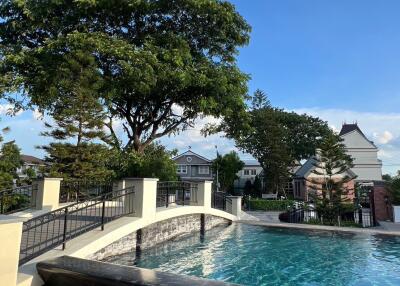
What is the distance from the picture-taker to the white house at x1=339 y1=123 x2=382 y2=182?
44.5 meters

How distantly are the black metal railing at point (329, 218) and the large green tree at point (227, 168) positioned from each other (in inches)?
980

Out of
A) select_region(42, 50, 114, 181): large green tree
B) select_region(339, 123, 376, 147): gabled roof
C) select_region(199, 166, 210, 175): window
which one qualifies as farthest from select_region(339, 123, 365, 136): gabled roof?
select_region(42, 50, 114, 181): large green tree

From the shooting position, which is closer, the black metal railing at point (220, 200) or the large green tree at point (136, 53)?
the large green tree at point (136, 53)

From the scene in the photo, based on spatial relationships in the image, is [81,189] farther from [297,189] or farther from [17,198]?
[297,189]

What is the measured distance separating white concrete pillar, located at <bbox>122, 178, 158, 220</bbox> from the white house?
40.4 m

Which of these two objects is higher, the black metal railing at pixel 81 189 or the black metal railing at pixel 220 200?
the black metal railing at pixel 81 189

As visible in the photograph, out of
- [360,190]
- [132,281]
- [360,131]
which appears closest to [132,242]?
[132,281]

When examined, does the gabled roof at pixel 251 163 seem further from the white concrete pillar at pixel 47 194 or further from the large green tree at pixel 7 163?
the white concrete pillar at pixel 47 194

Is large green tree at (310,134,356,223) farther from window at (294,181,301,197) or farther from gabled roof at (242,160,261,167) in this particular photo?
gabled roof at (242,160,261,167)

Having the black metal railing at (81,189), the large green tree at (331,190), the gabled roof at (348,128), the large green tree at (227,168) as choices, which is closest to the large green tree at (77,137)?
the black metal railing at (81,189)

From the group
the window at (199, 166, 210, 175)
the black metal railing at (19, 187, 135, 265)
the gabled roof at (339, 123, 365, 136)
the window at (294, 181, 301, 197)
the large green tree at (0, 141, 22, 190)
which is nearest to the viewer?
the black metal railing at (19, 187, 135, 265)

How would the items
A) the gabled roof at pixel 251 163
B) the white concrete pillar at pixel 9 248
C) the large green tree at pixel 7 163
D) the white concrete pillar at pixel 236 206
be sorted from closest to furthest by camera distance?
1. the white concrete pillar at pixel 9 248
2. the large green tree at pixel 7 163
3. the white concrete pillar at pixel 236 206
4. the gabled roof at pixel 251 163

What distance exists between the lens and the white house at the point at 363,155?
146ft

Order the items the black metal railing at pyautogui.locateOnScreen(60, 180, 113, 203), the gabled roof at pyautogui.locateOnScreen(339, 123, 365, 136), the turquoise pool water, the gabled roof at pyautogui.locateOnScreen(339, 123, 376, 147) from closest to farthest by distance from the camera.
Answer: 1. the turquoise pool water
2. the black metal railing at pyautogui.locateOnScreen(60, 180, 113, 203)
3. the gabled roof at pyautogui.locateOnScreen(339, 123, 376, 147)
4. the gabled roof at pyautogui.locateOnScreen(339, 123, 365, 136)
